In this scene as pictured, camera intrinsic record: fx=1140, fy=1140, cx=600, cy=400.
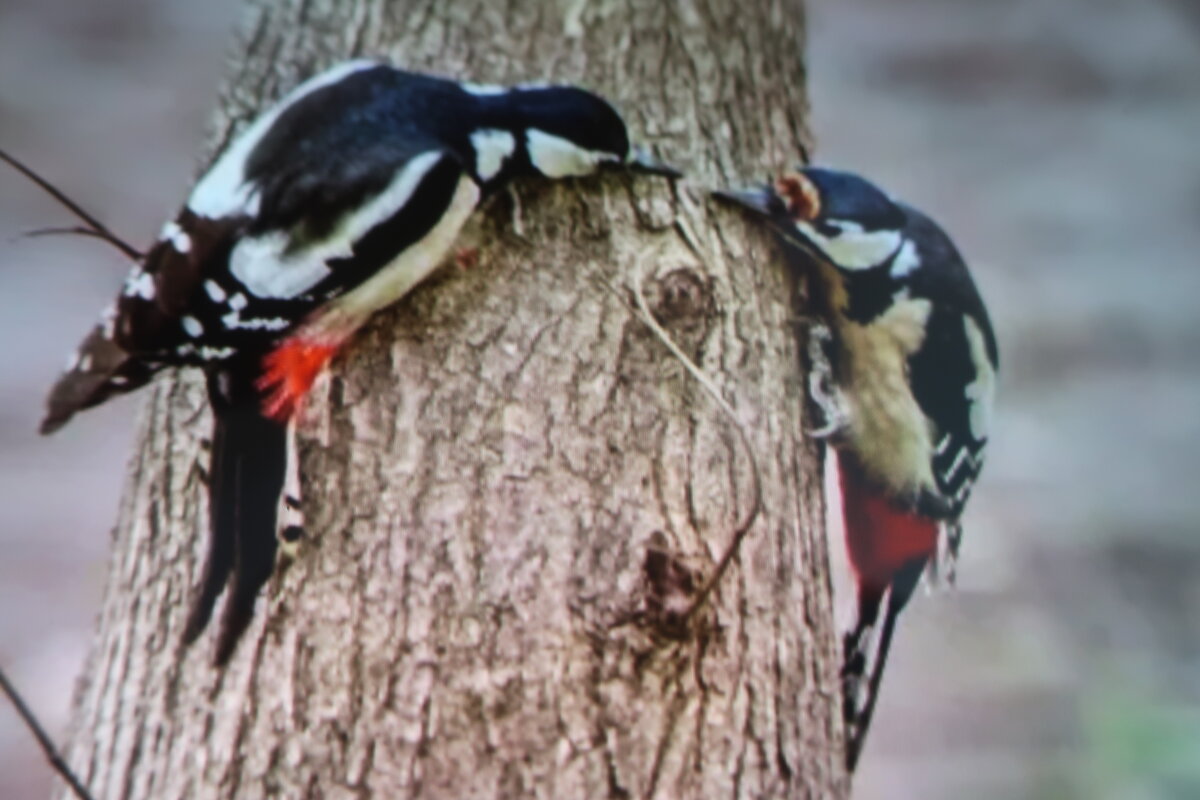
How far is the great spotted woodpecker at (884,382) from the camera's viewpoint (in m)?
1.00

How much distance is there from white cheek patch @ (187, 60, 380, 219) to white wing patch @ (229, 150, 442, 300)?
1.4 inches

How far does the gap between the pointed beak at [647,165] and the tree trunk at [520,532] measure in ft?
0.05

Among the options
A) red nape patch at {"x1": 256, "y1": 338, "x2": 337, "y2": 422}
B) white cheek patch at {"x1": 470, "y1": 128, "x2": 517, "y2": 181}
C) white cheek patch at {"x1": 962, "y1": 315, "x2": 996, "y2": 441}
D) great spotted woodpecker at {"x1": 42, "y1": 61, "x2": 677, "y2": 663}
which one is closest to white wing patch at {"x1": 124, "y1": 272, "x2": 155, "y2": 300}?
great spotted woodpecker at {"x1": 42, "y1": 61, "x2": 677, "y2": 663}

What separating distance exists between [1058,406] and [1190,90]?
0.40 metres

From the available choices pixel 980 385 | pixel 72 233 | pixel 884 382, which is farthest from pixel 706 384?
pixel 72 233

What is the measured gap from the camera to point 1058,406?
1.11 m

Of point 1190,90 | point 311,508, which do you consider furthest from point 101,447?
point 1190,90

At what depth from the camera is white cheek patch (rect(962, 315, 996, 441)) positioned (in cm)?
107

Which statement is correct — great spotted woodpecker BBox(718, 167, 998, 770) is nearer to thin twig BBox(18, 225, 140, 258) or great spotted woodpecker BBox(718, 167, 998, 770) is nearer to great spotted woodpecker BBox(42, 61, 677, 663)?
great spotted woodpecker BBox(42, 61, 677, 663)

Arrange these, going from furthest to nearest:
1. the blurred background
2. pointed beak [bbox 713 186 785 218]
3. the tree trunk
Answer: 1. pointed beak [bbox 713 186 785 218]
2. the blurred background
3. the tree trunk

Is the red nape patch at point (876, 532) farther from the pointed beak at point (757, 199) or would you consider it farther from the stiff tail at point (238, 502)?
the stiff tail at point (238, 502)

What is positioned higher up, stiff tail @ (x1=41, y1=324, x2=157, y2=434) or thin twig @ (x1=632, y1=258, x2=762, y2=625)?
stiff tail @ (x1=41, y1=324, x2=157, y2=434)

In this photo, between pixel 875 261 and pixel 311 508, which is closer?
pixel 311 508

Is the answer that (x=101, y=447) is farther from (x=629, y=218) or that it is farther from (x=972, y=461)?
(x=972, y=461)
